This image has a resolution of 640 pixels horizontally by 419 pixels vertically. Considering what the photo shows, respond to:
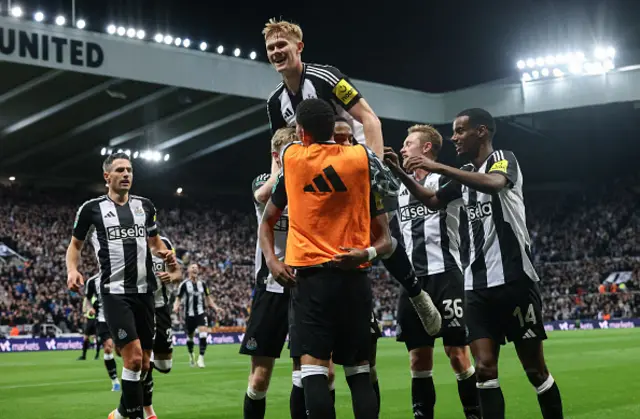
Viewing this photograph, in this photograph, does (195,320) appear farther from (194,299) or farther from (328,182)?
(328,182)

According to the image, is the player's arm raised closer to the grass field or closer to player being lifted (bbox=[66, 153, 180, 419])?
player being lifted (bbox=[66, 153, 180, 419])

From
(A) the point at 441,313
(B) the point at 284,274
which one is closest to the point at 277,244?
(B) the point at 284,274

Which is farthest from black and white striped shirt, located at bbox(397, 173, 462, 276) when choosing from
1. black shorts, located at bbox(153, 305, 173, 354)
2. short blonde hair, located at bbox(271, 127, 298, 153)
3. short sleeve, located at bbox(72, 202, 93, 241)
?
black shorts, located at bbox(153, 305, 173, 354)

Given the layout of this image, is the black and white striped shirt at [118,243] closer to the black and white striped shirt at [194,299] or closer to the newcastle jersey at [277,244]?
the newcastle jersey at [277,244]

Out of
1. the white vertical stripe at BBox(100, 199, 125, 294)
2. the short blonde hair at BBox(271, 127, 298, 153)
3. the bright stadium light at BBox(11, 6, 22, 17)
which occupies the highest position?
the bright stadium light at BBox(11, 6, 22, 17)

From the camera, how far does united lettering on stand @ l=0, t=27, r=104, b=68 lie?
25.5 meters

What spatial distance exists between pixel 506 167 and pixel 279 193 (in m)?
1.99

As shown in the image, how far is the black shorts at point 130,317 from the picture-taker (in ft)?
24.1

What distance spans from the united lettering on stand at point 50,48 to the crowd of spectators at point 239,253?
9.44 m

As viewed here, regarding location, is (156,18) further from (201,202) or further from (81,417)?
(81,417)

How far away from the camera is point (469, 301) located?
6.11 m

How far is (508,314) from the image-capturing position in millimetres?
5969

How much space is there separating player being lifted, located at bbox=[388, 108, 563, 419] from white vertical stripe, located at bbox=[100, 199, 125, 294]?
10.5 ft

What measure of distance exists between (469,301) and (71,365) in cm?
1542
